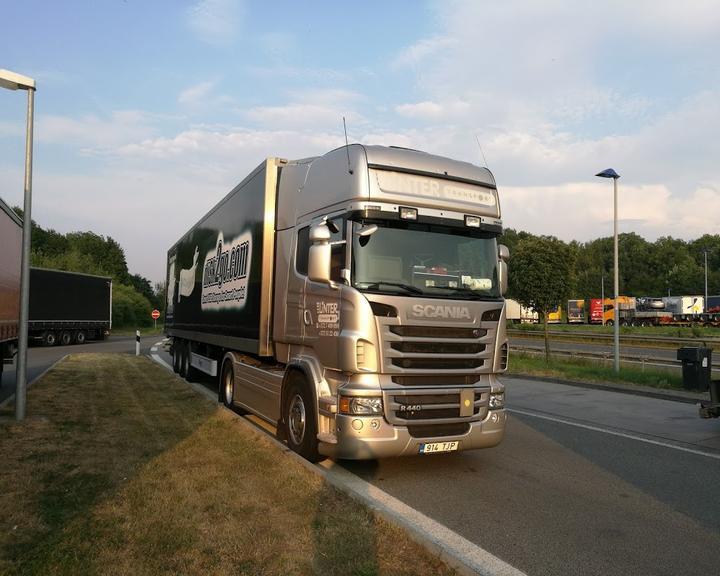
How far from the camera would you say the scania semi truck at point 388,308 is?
5676 mm

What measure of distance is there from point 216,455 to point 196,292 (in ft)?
22.9

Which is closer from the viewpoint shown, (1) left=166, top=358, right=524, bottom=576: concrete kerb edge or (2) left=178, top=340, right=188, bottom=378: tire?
(1) left=166, top=358, right=524, bottom=576: concrete kerb edge

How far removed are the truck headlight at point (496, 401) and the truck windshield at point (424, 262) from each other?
1.06 m

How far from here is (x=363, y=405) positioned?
562cm

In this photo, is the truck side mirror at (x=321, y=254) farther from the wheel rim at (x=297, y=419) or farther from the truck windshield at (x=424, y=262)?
the wheel rim at (x=297, y=419)

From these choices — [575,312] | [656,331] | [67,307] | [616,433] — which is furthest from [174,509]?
[575,312]

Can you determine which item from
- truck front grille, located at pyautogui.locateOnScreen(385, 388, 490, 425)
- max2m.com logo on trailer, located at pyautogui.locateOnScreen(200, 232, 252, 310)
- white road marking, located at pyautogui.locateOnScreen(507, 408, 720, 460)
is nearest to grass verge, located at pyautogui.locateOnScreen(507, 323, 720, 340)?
white road marking, located at pyautogui.locateOnScreen(507, 408, 720, 460)

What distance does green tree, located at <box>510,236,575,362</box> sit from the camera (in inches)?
765

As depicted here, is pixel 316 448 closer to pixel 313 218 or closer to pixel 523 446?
pixel 313 218

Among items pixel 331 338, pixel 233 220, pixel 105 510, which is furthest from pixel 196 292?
pixel 105 510

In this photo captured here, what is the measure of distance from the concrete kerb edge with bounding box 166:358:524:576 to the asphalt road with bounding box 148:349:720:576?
5.3 inches

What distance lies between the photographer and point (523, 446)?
7.72 m

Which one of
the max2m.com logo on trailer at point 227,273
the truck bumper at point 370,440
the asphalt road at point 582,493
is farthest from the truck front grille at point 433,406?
the max2m.com logo on trailer at point 227,273

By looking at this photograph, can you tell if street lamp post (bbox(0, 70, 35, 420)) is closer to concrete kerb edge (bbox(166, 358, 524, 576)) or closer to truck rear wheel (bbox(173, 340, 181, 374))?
concrete kerb edge (bbox(166, 358, 524, 576))
